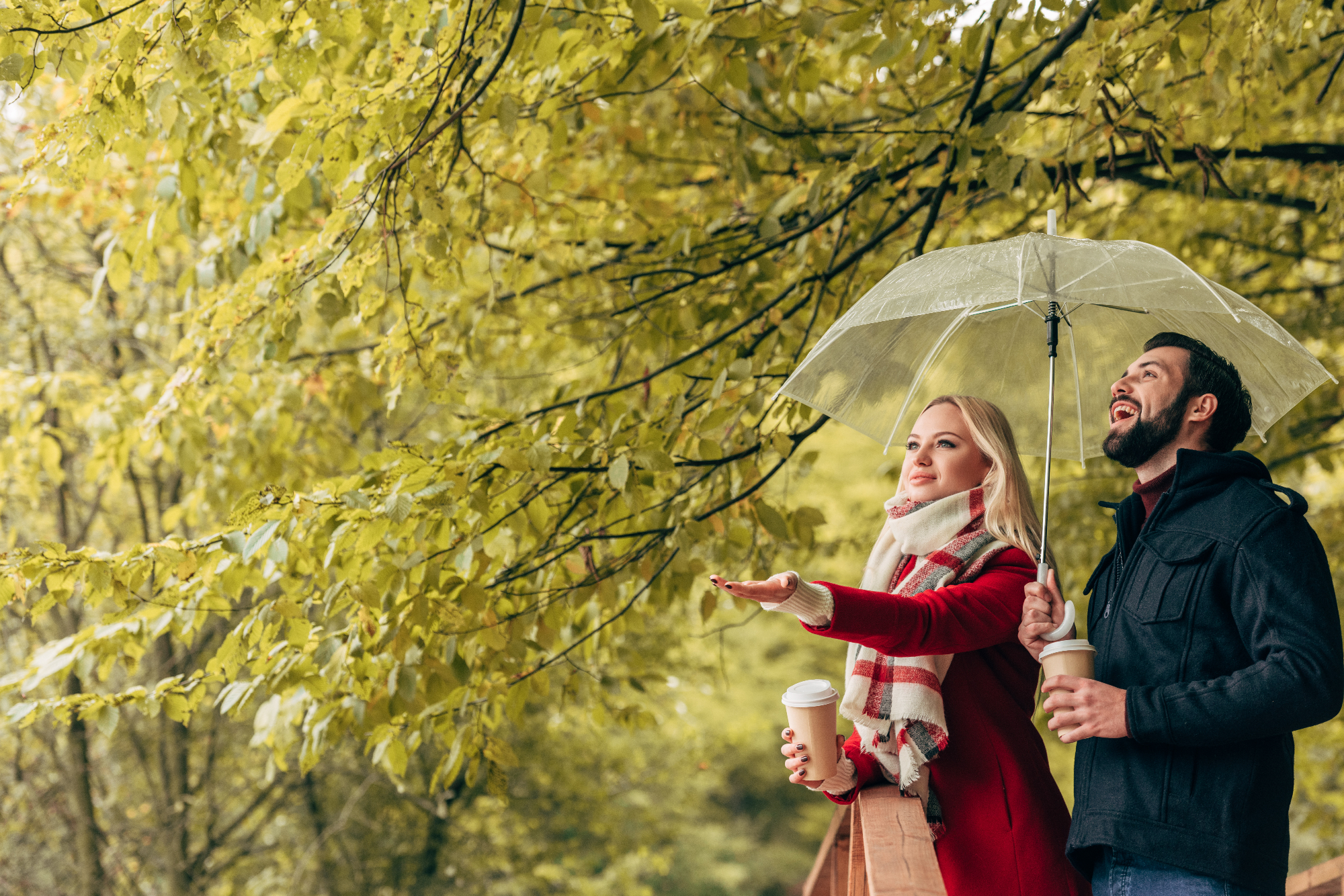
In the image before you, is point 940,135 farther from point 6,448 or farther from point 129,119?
point 6,448

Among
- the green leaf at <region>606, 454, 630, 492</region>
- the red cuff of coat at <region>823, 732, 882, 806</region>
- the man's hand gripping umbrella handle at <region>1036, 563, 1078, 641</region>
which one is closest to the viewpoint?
the man's hand gripping umbrella handle at <region>1036, 563, 1078, 641</region>

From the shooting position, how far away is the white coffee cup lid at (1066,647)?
5.56 ft

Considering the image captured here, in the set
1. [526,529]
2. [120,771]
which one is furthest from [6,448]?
[120,771]

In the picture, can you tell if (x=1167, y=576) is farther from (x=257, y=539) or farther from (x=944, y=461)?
(x=257, y=539)

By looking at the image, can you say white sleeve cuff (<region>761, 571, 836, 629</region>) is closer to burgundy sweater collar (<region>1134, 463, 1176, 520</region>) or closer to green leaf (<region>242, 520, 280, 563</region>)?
burgundy sweater collar (<region>1134, 463, 1176, 520</region>)

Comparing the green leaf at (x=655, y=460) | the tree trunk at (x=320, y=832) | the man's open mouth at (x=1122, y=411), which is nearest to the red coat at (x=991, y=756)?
the man's open mouth at (x=1122, y=411)

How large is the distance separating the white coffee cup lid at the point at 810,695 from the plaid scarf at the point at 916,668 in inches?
2.1

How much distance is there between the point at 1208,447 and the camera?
184 cm

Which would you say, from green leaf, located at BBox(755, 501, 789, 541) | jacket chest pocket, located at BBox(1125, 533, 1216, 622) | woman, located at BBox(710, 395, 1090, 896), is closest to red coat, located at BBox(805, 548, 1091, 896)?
woman, located at BBox(710, 395, 1090, 896)

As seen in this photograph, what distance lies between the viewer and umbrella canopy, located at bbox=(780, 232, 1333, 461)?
189 centimetres

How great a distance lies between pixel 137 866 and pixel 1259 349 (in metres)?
8.15

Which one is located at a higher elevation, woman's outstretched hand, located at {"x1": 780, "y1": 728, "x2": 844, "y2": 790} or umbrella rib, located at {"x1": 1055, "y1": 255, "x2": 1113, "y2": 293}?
umbrella rib, located at {"x1": 1055, "y1": 255, "x2": 1113, "y2": 293}

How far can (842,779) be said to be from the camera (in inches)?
77.2

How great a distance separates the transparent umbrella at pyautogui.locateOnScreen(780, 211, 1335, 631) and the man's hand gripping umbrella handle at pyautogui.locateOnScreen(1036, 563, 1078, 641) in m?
0.01
